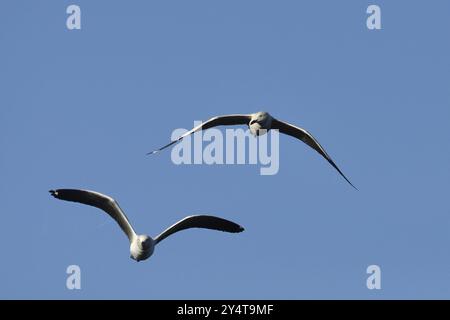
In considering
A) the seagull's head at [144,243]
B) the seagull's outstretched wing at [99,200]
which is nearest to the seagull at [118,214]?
the seagull's outstretched wing at [99,200]

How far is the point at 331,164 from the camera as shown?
156 ft

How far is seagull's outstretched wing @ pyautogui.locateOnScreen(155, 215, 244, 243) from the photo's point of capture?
142ft

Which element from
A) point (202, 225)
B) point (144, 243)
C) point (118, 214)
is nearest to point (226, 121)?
point (202, 225)

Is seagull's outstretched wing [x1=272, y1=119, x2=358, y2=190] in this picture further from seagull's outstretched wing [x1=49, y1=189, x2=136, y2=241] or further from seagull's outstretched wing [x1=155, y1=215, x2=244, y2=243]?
seagull's outstretched wing [x1=49, y1=189, x2=136, y2=241]

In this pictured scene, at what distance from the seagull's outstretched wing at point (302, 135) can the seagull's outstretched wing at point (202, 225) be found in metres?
3.80

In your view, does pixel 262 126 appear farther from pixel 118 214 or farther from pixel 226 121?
pixel 118 214

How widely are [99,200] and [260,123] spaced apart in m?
5.85

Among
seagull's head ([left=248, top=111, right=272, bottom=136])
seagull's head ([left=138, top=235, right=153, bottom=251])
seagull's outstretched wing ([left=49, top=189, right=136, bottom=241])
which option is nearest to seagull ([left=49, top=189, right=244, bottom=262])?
seagull's outstretched wing ([left=49, top=189, right=136, bottom=241])

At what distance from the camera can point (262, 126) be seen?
4503cm

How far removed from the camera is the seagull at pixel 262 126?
148 feet

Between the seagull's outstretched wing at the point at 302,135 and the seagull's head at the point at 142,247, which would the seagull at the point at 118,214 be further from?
the seagull's outstretched wing at the point at 302,135
